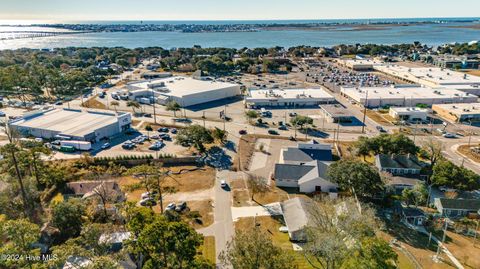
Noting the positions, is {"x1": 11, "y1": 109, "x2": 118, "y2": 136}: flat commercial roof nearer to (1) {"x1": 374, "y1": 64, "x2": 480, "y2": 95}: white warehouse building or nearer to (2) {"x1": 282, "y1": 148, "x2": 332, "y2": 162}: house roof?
(2) {"x1": 282, "y1": 148, "x2": 332, "y2": 162}: house roof

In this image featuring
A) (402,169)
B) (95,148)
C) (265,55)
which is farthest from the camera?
(265,55)

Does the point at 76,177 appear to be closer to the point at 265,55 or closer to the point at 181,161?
the point at 181,161

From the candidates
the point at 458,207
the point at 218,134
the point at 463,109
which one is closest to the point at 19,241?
the point at 218,134

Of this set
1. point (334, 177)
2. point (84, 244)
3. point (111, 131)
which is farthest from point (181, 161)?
point (84, 244)

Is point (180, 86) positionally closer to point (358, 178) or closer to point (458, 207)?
point (358, 178)

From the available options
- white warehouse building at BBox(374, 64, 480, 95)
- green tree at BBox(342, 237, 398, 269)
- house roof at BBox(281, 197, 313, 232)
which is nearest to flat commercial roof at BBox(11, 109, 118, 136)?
house roof at BBox(281, 197, 313, 232)
